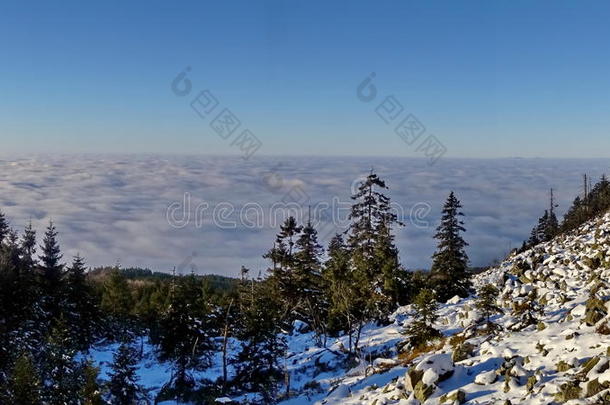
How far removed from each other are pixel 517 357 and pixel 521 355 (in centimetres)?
51

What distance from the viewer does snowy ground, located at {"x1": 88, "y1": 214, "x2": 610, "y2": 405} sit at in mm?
12039

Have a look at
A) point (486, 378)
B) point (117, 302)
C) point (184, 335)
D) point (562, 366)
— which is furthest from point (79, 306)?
point (562, 366)

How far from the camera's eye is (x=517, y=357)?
14.1 m

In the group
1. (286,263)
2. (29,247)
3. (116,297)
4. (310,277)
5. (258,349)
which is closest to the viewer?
(258,349)

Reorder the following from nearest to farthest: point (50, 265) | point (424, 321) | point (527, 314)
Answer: point (527, 314), point (424, 321), point (50, 265)

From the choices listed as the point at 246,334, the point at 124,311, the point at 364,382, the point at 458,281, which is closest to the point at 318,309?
the point at 246,334

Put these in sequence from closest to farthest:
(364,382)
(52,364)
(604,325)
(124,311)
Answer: (604,325), (364,382), (52,364), (124,311)

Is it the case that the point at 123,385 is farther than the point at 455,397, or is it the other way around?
the point at 123,385

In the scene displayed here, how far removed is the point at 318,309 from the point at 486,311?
Answer: 21.5m

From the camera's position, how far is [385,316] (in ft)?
113

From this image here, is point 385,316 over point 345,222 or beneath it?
A: beneath

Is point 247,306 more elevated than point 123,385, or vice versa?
point 247,306

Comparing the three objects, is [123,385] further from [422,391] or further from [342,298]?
[422,391]

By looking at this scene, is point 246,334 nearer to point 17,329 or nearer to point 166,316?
point 166,316
